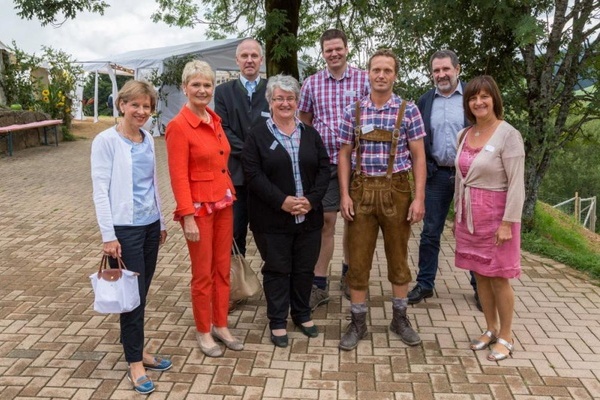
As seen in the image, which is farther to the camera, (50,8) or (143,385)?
(50,8)

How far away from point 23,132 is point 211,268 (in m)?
13.6

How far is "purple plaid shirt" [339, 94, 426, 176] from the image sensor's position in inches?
157

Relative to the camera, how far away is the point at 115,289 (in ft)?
11.0

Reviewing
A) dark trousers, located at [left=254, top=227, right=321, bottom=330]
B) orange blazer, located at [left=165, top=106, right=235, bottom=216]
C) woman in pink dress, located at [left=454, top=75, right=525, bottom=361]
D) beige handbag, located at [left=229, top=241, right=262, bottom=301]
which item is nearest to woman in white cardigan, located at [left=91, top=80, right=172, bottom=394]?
orange blazer, located at [left=165, top=106, right=235, bottom=216]

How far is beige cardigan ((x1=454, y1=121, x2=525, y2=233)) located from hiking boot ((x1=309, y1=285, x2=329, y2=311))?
1.54 m

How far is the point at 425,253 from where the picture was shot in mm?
4980

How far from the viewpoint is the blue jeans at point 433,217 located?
4.72 metres

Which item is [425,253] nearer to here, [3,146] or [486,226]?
[486,226]

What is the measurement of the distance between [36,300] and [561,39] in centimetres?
578

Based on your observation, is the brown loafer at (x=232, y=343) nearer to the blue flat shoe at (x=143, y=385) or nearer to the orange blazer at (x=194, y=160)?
the blue flat shoe at (x=143, y=385)

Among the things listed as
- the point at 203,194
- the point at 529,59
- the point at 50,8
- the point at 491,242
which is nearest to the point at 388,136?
the point at 491,242

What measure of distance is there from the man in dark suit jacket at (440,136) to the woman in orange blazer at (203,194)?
5.29 ft

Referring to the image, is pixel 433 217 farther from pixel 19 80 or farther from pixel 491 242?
pixel 19 80

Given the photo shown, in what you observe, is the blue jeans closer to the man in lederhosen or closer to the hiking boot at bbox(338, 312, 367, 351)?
the man in lederhosen
